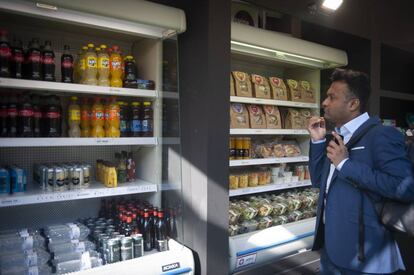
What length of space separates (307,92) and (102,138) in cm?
235

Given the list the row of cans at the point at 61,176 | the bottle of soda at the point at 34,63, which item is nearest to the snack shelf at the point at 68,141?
the row of cans at the point at 61,176

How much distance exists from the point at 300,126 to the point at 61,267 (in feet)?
8.81

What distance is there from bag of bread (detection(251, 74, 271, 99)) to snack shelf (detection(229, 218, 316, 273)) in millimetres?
1274

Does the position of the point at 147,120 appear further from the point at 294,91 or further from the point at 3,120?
the point at 294,91

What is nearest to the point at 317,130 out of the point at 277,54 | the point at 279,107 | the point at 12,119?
the point at 277,54

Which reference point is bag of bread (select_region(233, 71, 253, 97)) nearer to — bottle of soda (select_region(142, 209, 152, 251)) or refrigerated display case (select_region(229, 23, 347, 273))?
refrigerated display case (select_region(229, 23, 347, 273))

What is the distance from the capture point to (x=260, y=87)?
10.5 ft

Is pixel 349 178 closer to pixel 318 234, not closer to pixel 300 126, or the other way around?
pixel 318 234

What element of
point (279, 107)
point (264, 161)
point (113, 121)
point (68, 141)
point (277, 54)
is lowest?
point (264, 161)

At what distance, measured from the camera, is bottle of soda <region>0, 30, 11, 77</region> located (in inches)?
75.4

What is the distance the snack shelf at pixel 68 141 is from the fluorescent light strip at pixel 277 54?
42.7 inches

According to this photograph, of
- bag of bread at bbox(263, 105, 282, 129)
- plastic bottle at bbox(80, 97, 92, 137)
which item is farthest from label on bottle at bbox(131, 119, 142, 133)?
bag of bread at bbox(263, 105, 282, 129)

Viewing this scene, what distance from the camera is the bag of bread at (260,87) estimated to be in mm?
3150

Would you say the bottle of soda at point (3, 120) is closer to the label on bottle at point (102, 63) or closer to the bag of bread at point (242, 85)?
the label on bottle at point (102, 63)
